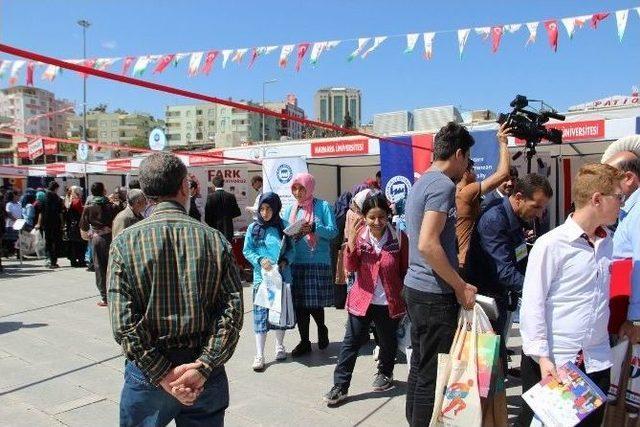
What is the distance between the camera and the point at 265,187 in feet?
28.7

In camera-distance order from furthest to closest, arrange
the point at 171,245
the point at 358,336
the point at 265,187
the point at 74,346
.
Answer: the point at 265,187 → the point at 74,346 → the point at 358,336 → the point at 171,245

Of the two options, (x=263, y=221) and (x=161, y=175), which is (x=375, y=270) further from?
(x=161, y=175)

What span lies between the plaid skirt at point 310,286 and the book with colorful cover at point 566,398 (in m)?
2.79

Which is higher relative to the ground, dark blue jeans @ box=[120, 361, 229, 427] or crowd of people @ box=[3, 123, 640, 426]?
crowd of people @ box=[3, 123, 640, 426]

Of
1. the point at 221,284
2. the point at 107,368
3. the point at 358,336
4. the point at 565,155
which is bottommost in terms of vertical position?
the point at 107,368

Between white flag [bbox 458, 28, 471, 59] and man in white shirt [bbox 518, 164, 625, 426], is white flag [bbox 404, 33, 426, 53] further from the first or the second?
man in white shirt [bbox 518, 164, 625, 426]

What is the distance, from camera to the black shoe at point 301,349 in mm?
4980

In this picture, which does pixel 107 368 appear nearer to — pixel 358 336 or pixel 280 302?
pixel 280 302

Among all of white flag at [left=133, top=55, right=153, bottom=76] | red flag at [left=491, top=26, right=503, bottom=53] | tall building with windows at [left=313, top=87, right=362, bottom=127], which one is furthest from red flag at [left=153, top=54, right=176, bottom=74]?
tall building with windows at [left=313, top=87, right=362, bottom=127]

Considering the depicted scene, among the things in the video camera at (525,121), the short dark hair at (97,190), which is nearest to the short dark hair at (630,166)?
the video camera at (525,121)

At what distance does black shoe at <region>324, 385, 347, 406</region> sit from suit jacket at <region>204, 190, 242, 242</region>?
→ 5.37 metres

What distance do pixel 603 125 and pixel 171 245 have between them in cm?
890

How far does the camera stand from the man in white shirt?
230 centimetres

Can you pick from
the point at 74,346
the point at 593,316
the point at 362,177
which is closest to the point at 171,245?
the point at 593,316
